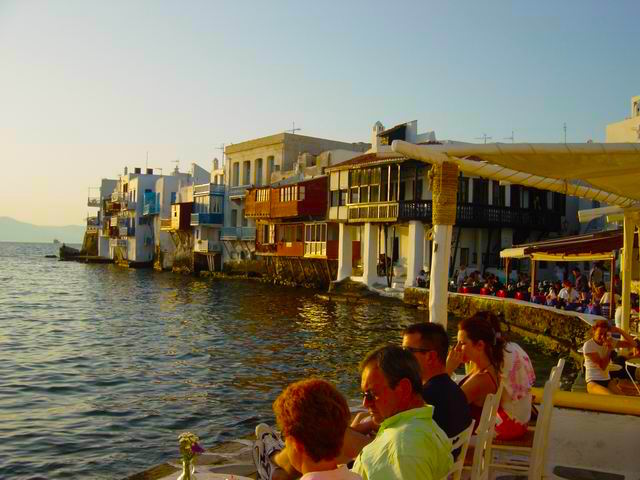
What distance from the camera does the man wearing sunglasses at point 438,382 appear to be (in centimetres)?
371

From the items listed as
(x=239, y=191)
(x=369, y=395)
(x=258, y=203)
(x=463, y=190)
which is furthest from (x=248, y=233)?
(x=369, y=395)

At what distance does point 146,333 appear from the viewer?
23.2 metres

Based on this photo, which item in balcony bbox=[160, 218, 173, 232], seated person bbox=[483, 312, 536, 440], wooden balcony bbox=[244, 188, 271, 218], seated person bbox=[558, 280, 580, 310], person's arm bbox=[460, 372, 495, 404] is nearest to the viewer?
person's arm bbox=[460, 372, 495, 404]

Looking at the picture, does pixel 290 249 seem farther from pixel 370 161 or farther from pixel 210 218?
pixel 210 218

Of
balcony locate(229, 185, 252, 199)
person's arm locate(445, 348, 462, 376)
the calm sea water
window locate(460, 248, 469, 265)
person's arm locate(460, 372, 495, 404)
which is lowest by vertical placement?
the calm sea water

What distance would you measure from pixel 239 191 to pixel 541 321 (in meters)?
41.3

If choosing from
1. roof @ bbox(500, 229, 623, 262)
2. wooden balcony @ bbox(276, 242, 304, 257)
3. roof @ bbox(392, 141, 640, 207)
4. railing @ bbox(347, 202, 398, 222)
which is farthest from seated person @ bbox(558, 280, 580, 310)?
wooden balcony @ bbox(276, 242, 304, 257)

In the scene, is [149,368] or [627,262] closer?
[627,262]

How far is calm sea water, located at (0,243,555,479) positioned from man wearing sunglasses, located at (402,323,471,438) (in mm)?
6090

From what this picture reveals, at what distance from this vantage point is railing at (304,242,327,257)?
4262 centimetres

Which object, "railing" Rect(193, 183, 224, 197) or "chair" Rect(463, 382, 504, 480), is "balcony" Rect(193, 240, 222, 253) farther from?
"chair" Rect(463, 382, 504, 480)

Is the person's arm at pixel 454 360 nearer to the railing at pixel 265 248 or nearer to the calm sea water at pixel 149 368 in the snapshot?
the calm sea water at pixel 149 368

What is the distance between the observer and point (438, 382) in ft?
12.4

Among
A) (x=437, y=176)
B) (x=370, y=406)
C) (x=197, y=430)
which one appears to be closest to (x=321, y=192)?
(x=197, y=430)
